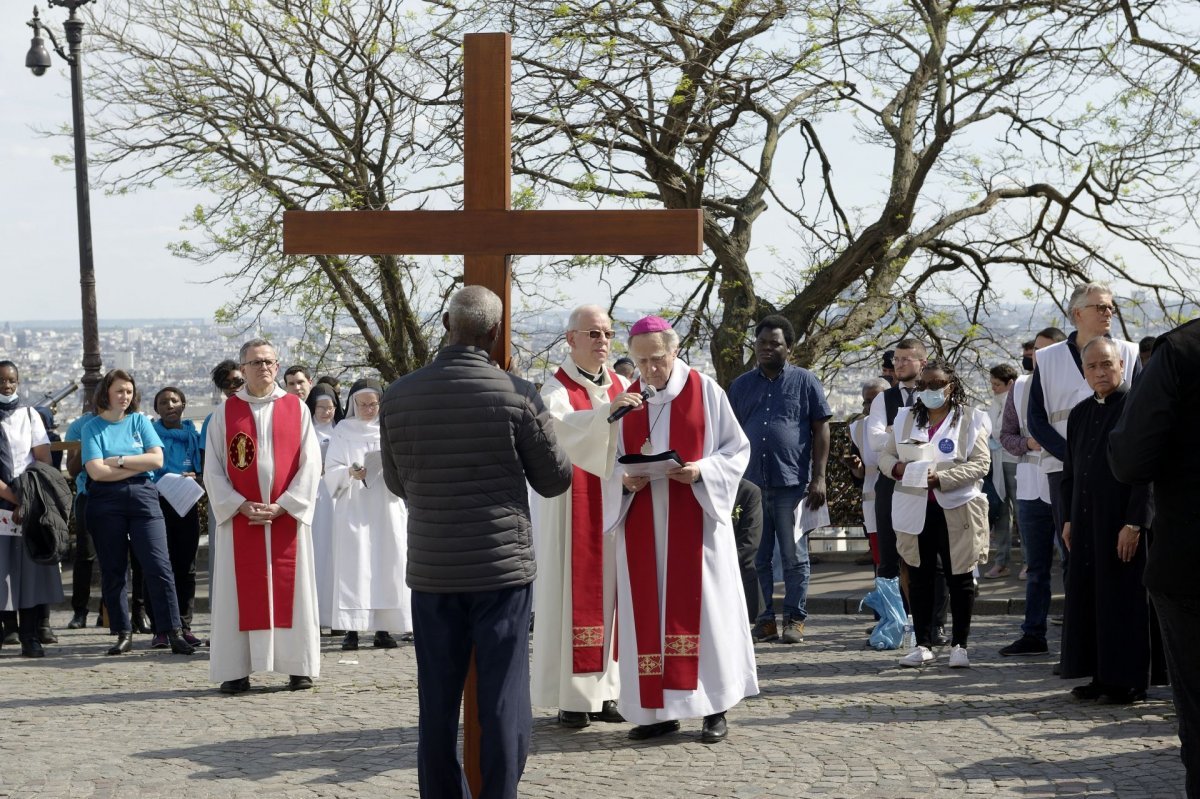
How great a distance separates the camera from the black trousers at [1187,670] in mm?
5168

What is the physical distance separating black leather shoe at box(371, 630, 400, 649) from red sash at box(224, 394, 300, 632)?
1.85 m

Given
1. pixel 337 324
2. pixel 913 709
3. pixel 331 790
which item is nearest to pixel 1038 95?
pixel 337 324

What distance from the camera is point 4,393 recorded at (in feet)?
34.2

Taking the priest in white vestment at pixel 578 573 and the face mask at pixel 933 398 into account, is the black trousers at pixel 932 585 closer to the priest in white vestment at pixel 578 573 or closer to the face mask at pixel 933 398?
the face mask at pixel 933 398

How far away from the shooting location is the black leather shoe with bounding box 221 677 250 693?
862 cm

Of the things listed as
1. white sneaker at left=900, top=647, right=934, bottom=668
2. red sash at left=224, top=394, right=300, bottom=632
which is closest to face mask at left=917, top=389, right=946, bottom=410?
white sneaker at left=900, top=647, right=934, bottom=668

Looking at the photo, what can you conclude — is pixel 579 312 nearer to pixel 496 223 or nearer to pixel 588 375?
pixel 588 375

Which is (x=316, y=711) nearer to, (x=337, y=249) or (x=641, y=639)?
(x=641, y=639)

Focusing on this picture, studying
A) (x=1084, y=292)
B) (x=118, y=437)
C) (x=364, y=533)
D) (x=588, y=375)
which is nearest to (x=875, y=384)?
(x=1084, y=292)

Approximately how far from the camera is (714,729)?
6957 millimetres

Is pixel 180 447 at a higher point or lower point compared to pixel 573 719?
higher

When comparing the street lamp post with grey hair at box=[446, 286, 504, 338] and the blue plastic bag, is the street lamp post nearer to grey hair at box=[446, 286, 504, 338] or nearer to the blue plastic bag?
the blue plastic bag

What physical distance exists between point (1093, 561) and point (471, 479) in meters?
3.93

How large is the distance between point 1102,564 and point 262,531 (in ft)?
15.5
